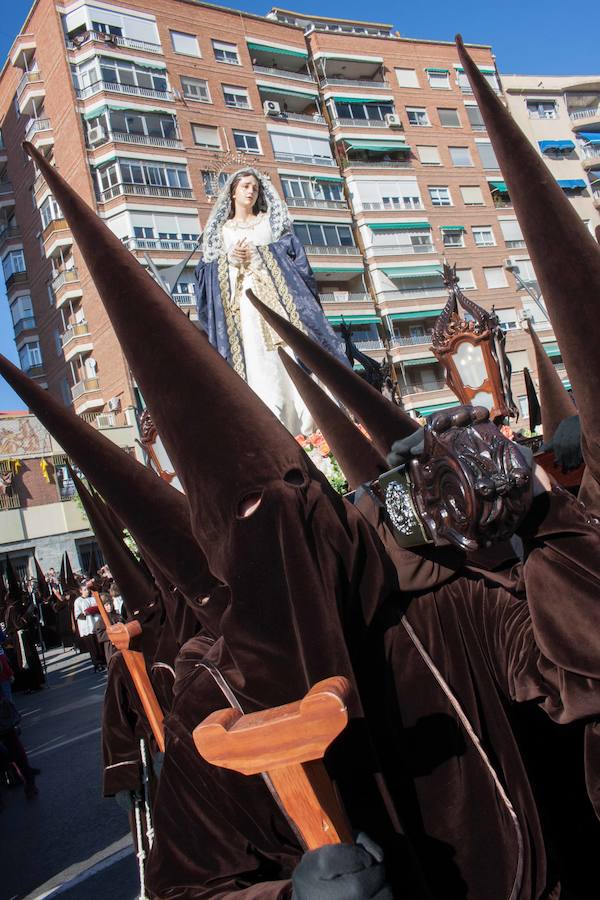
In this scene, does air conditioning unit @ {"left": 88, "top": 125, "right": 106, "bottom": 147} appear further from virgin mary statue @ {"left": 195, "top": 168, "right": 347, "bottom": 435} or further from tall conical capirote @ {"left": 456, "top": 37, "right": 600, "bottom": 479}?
tall conical capirote @ {"left": 456, "top": 37, "right": 600, "bottom": 479}

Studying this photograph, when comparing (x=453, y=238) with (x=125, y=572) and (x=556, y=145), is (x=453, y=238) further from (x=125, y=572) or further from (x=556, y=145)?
(x=125, y=572)

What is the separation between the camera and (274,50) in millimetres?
37531

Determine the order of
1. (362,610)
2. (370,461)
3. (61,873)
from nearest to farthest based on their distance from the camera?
(362,610) < (370,461) < (61,873)

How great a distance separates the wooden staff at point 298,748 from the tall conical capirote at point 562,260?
2.41 ft

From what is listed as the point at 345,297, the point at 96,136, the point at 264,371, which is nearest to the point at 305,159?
the point at 345,297

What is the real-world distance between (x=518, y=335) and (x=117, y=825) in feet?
120

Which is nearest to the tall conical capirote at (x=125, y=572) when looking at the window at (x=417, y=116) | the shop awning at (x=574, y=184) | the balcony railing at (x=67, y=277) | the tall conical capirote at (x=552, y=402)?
the tall conical capirote at (x=552, y=402)

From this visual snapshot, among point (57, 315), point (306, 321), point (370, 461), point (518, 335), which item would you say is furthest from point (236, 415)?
point (518, 335)

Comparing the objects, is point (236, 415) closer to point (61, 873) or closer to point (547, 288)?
point (547, 288)

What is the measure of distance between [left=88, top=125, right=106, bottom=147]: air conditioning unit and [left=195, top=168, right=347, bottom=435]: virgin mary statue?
2659cm

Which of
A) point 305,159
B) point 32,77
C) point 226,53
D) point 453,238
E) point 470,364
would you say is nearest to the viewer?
point 470,364

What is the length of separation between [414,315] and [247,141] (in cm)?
1090

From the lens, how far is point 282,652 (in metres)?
1.55

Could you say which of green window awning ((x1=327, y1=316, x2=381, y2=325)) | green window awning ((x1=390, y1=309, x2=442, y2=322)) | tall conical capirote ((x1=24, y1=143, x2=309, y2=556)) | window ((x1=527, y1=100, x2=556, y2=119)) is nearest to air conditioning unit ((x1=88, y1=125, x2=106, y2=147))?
green window awning ((x1=327, y1=316, x2=381, y2=325))
